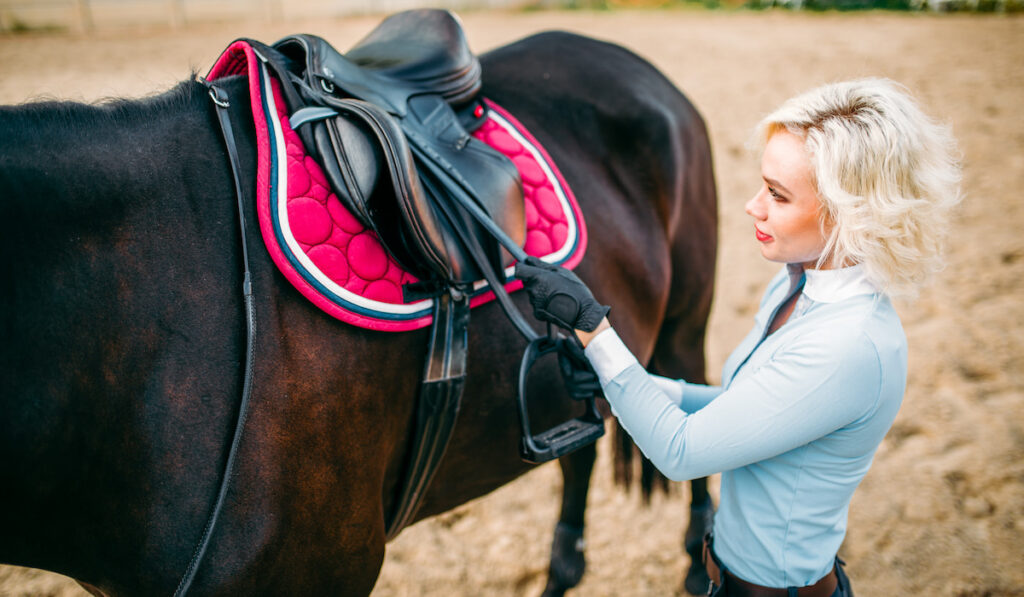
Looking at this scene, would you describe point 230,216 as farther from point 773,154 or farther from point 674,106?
point 674,106

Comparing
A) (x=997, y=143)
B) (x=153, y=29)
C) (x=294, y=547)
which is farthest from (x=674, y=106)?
(x=153, y=29)

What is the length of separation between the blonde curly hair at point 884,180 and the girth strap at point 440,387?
2.08 feet

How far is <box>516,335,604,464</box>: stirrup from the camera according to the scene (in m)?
0.99

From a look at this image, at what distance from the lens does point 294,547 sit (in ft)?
3.06

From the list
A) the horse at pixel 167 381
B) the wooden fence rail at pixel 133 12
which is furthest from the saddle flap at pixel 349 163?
the wooden fence rail at pixel 133 12

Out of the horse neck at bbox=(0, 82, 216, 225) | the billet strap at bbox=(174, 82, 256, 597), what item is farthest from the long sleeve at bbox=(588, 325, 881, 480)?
the horse neck at bbox=(0, 82, 216, 225)

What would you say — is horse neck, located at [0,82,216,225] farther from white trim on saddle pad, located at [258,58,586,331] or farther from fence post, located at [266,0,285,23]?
fence post, located at [266,0,285,23]

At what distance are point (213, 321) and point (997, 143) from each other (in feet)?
22.0

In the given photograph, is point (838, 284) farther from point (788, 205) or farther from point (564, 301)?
point (564, 301)

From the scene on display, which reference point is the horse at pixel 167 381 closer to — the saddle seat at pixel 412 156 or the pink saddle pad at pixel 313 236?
the pink saddle pad at pixel 313 236

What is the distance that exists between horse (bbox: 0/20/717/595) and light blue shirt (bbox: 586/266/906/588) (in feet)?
1.52

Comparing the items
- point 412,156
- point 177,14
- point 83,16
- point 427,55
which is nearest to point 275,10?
point 177,14

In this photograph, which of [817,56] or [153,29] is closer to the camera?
[817,56]

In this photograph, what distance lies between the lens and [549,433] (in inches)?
44.7
